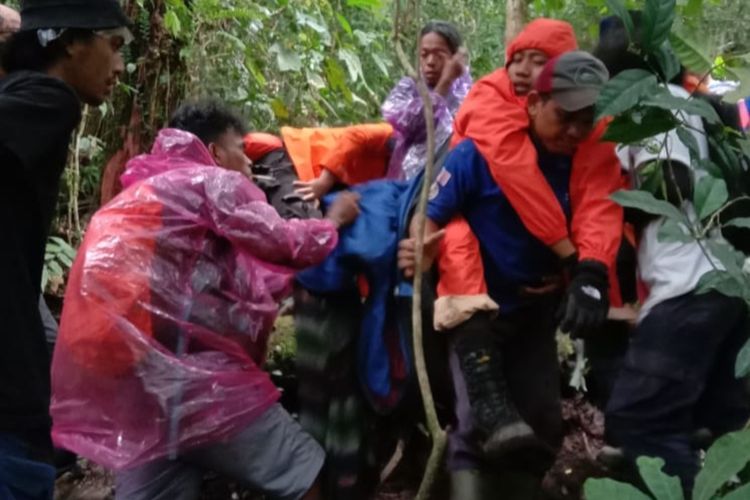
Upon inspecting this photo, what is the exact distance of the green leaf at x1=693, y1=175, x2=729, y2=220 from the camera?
2176 millimetres

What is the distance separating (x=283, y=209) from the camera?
14.2 ft

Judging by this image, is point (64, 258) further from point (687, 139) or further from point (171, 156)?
point (687, 139)

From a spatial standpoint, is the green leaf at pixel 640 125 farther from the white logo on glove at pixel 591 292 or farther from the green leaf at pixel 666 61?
the white logo on glove at pixel 591 292

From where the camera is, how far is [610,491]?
1983mm

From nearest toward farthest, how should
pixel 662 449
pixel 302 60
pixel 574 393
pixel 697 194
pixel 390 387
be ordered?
pixel 697 194
pixel 662 449
pixel 390 387
pixel 574 393
pixel 302 60

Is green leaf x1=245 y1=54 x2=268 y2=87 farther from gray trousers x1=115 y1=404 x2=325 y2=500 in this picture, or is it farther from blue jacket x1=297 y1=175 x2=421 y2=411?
gray trousers x1=115 y1=404 x2=325 y2=500

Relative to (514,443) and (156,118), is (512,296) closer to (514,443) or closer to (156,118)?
(514,443)

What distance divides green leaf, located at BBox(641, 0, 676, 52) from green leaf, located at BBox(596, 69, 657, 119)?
9 centimetres

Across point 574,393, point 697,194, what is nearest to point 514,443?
point 697,194

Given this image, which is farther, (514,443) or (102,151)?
(102,151)

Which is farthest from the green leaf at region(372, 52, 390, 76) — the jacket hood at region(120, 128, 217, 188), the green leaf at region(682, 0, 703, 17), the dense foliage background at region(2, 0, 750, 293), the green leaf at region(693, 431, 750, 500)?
the green leaf at region(693, 431, 750, 500)

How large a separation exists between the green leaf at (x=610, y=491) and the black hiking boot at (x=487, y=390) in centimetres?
150

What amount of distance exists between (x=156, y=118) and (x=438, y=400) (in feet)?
8.88

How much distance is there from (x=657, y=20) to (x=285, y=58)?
15.2 ft
